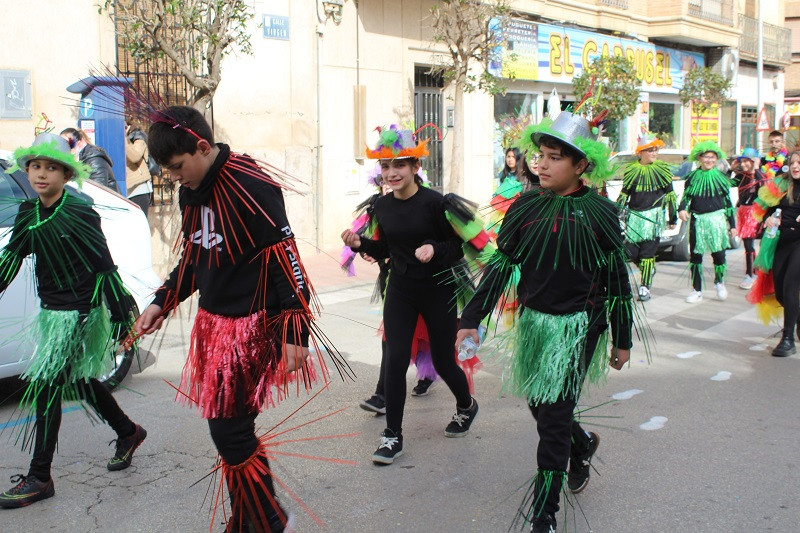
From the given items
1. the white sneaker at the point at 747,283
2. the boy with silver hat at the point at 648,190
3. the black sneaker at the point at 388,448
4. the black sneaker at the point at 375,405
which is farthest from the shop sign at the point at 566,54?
the black sneaker at the point at 388,448

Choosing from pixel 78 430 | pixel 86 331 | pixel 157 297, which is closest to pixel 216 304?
pixel 157 297

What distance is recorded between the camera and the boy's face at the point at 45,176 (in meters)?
4.22

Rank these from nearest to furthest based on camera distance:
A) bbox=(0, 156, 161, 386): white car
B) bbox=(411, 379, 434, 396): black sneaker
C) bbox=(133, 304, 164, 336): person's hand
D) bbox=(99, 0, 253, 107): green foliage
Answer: bbox=(133, 304, 164, 336): person's hand → bbox=(0, 156, 161, 386): white car → bbox=(411, 379, 434, 396): black sneaker → bbox=(99, 0, 253, 107): green foliage

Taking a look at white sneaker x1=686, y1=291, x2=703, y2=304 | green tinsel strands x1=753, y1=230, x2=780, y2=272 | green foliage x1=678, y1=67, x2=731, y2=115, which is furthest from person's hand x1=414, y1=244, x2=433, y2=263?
green foliage x1=678, y1=67, x2=731, y2=115

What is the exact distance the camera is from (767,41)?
33375mm

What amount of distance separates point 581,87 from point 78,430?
1636 cm

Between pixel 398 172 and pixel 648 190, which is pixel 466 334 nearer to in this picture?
pixel 398 172

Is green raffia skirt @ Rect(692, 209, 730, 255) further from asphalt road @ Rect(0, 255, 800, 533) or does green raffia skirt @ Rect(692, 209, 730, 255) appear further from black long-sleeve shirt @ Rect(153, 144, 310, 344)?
black long-sleeve shirt @ Rect(153, 144, 310, 344)

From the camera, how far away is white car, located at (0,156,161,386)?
212 inches

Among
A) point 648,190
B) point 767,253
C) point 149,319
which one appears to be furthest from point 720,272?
point 149,319

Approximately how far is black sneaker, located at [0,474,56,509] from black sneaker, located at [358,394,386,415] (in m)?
2.08

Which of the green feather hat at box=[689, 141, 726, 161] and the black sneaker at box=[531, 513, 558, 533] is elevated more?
the green feather hat at box=[689, 141, 726, 161]

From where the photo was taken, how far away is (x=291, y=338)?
127 inches

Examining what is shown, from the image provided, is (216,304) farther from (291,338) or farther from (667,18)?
(667,18)
